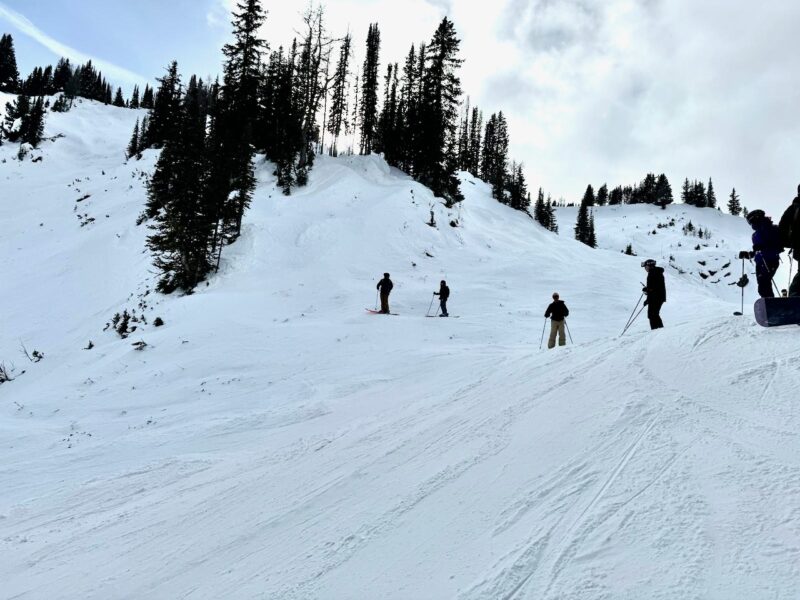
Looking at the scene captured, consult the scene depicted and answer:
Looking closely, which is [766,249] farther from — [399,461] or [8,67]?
[8,67]

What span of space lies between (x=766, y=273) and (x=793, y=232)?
1.09 meters

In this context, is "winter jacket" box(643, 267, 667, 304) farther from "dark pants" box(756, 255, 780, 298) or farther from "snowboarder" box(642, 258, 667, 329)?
"dark pants" box(756, 255, 780, 298)

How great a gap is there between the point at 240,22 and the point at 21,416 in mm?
35884

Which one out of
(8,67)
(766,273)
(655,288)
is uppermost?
(8,67)

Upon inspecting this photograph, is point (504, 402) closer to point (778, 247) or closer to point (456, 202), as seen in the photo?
point (778, 247)

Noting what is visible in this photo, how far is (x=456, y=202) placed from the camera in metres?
36.9

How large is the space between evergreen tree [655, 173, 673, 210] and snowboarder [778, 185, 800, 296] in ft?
386

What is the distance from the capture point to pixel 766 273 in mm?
8141

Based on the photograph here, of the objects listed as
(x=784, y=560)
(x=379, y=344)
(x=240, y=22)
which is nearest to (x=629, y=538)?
(x=784, y=560)

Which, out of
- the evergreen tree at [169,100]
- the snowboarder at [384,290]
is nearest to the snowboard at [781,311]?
the snowboarder at [384,290]

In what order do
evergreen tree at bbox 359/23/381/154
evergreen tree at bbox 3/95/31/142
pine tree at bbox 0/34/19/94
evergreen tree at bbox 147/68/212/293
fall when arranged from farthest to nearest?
pine tree at bbox 0/34/19/94, evergreen tree at bbox 3/95/31/142, evergreen tree at bbox 359/23/381/154, evergreen tree at bbox 147/68/212/293

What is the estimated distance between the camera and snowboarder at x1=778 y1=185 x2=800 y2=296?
23.6 feet

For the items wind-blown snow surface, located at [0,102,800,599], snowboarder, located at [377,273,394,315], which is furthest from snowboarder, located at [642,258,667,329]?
snowboarder, located at [377,273,394,315]

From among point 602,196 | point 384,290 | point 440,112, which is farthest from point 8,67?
point 602,196
